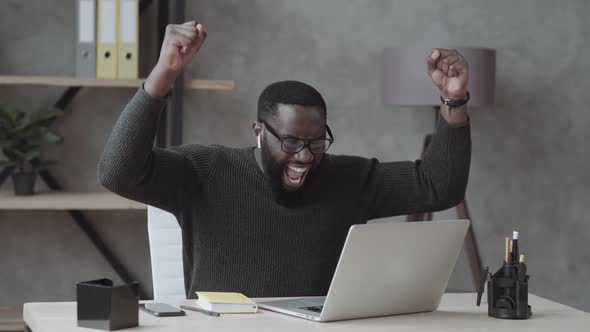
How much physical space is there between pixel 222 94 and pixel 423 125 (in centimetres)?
90

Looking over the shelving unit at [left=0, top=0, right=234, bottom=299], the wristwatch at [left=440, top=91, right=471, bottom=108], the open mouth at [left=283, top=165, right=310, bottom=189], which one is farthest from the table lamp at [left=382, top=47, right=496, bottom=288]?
the open mouth at [left=283, top=165, right=310, bottom=189]

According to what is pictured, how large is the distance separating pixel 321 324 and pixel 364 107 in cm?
238

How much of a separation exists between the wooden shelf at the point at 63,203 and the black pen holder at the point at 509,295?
185 cm

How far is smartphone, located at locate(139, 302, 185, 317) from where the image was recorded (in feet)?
6.08

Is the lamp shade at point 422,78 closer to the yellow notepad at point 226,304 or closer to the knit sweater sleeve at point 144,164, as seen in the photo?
the knit sweater sleeve at point 144,164

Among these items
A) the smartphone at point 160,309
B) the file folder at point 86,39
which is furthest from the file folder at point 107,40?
the smartphone at point 160,309

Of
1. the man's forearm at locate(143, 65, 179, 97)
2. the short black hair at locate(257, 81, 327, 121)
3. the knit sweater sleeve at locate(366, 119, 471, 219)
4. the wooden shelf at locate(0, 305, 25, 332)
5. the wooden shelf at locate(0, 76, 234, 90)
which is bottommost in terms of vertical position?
the wooden shelf at locate(0, 305, 25, 332)

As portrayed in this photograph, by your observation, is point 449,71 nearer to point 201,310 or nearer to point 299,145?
point 299,145

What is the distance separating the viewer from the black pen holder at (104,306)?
1.69 meters

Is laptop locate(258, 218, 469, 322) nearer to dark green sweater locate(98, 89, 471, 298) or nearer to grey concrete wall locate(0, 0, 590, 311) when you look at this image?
dark green sweater locate(98, 89, 471, 298)

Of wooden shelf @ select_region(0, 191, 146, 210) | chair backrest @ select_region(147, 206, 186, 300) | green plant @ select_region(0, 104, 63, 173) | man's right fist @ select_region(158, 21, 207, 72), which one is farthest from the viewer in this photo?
green plant @ select_region(0, 104, 63, 173)

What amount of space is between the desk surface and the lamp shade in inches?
68.5

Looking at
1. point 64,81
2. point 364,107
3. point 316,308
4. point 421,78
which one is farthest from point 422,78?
point 316,308

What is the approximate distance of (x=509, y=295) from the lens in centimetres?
194
